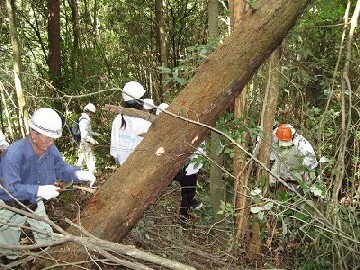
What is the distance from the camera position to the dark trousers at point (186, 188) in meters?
4.91

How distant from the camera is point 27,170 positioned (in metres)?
3.48

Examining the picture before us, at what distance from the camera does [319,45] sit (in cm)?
615

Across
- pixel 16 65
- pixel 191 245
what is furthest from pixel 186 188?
pixel 16 65

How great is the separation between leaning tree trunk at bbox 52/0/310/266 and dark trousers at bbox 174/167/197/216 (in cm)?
178

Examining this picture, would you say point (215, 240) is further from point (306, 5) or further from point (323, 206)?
point (306, 5)

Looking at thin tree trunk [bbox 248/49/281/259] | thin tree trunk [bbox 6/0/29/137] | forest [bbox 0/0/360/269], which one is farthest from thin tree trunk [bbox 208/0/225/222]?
thin tree trunk [bbox 6/0/29/137]

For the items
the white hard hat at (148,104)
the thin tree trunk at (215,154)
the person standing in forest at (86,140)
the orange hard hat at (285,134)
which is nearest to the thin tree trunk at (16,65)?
the person standing in forest at (86,140)

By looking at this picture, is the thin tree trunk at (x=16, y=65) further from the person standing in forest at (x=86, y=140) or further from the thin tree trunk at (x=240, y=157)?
the thin tree trunk at (x=240, y=157)

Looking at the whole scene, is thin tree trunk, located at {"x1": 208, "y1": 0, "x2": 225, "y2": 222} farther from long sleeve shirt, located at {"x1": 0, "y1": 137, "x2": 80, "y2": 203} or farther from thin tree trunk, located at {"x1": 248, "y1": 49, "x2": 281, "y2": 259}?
long sleeve shirt, located at {"x1": 0, "y1": 137, "x2": 80, "y2": 203}

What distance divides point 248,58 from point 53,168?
6.73 feet

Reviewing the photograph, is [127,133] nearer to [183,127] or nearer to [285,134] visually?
[183,127]

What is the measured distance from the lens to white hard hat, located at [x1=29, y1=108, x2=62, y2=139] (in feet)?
10.8

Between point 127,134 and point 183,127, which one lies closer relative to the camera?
point 183,127

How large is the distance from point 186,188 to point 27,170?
2.14m
